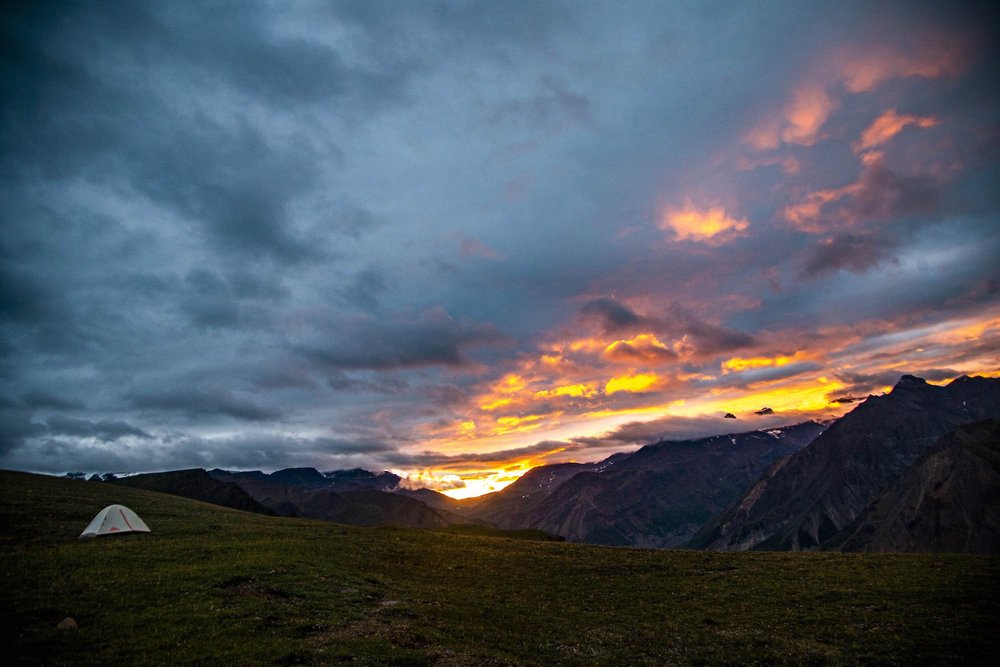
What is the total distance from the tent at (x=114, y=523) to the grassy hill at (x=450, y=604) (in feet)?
5.48

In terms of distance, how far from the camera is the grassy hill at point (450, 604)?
2033cm

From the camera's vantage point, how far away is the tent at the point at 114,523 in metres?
42.9

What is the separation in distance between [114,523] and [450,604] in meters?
34.5

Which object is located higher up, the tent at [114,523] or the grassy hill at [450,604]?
the tent at [114,523]

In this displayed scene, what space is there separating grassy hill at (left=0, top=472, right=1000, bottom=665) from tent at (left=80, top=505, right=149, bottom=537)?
1.67 meters

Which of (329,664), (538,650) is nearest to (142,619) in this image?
(329,664)

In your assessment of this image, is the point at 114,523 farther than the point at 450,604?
Yes

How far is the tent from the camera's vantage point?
42.9 metres

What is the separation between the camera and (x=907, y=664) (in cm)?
2164

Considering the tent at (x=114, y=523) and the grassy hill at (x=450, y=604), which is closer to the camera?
the grassy hill at (x=450, y=604)

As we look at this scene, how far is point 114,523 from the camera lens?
43.9 meters

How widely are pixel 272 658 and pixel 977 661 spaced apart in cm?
3038

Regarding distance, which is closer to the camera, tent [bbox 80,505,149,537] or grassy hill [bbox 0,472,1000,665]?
grassy hill [bbox 0,472,1000,665]

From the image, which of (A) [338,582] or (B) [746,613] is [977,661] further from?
(A) [338,582]
